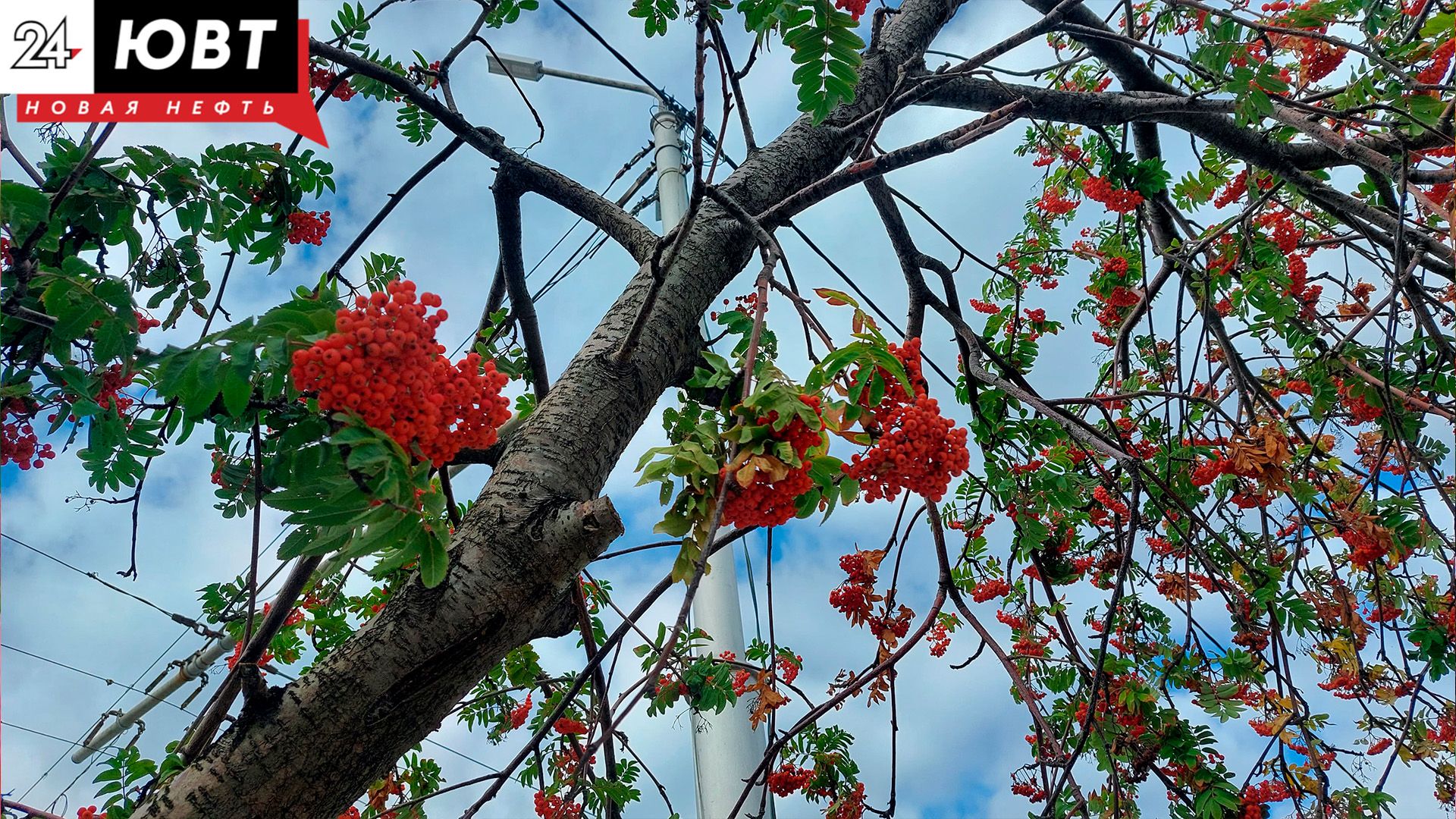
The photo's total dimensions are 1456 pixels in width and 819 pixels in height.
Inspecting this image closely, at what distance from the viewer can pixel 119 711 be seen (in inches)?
109

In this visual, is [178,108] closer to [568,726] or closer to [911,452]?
[911,452]

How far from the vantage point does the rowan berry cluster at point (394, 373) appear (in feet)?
3.02

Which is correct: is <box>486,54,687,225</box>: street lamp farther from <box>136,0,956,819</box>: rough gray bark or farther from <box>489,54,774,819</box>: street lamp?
<box>136,0,956,819</box>: rough gray bark

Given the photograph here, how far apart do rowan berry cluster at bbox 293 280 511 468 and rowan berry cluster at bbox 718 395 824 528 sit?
1.16 feet

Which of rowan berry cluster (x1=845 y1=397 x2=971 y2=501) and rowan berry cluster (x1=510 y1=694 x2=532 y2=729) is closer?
rowan berry cluster (x1=845 y1=397 x2=971 y2=501)

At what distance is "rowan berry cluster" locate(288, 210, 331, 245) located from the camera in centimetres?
196

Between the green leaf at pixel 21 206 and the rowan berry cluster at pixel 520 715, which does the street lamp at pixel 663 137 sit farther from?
the green leaf at pixel 21 206

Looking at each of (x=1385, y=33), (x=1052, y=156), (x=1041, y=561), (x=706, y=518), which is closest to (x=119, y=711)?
(x=706, y=518)

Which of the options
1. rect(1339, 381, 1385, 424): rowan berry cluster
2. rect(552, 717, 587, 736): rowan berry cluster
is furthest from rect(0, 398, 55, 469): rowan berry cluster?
rect(1339, 381, 1385, 424): rowan berry cluster

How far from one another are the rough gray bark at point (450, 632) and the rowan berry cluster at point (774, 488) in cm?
26

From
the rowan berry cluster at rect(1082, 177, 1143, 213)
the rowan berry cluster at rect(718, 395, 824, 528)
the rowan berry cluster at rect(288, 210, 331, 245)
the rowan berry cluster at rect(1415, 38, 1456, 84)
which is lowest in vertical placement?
the rowan berry cluster at rect(718, 395, 824, 528)

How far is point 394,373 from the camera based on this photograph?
94cm

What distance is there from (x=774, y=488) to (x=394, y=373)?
465 mm

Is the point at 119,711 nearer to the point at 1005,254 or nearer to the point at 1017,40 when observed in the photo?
the point at 1017,40
